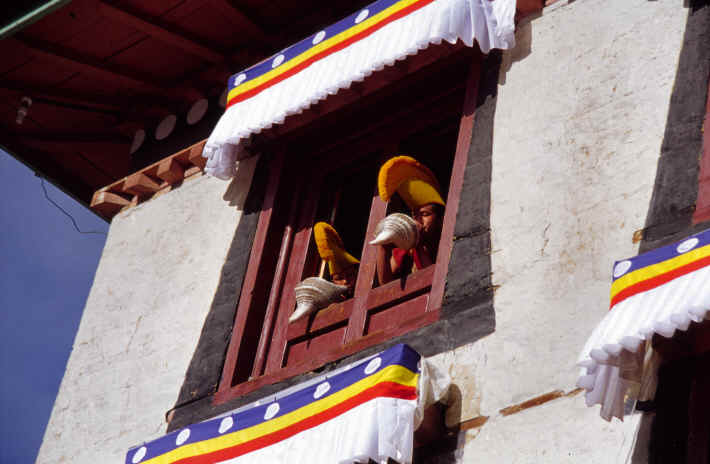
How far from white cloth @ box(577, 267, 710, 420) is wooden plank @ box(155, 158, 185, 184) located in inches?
148

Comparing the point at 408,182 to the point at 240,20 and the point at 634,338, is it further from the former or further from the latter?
the point at 634,338

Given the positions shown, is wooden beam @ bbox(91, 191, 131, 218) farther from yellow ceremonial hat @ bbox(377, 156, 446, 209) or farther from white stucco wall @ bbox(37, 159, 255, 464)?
yellow ceremonial hat @ bbox(377, 156, 446, 209)

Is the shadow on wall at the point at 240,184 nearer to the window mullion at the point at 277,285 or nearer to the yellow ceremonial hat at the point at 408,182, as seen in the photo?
the window mullion at the point at 277,285

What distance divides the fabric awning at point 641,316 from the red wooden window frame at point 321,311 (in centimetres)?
119

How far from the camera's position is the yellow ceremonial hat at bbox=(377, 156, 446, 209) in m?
6.36

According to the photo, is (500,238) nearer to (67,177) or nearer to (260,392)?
(260,392)

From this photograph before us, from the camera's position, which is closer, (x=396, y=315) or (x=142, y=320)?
(x=396, y=315)

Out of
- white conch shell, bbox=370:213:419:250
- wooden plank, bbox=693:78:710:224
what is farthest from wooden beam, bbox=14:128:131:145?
wooden plank, bbox=693:78:710:224

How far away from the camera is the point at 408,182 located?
254 inches

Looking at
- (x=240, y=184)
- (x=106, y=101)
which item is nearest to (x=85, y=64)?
(x=106, y=101)

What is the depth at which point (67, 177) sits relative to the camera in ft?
29.2

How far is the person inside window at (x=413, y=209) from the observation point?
6.25m

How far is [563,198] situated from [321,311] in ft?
4.66

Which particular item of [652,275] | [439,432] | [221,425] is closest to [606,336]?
[652,275]
